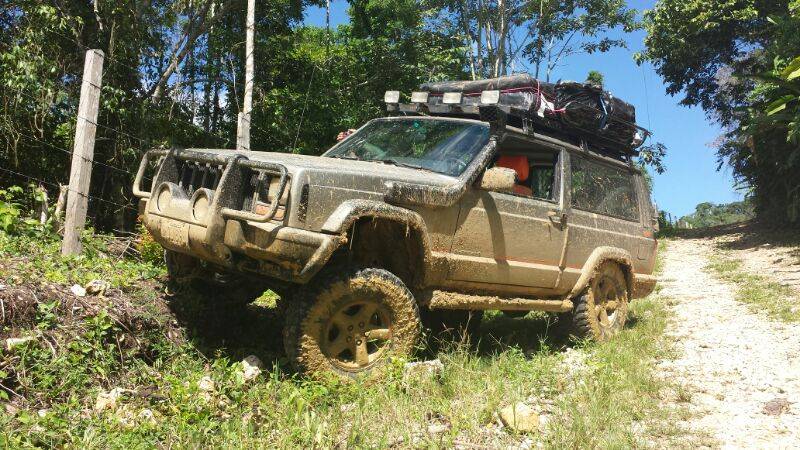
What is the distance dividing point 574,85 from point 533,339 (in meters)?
2.46

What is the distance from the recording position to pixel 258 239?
3.72 meters

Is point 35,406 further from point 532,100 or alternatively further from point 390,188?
point 532,100

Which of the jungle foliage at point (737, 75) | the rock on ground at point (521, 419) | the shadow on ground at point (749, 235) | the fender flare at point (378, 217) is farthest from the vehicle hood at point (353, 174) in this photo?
the jungle foliage at point (737, 75)

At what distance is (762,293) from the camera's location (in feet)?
28.4

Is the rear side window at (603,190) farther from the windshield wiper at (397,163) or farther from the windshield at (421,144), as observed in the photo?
the windshield wiper at (397,163)

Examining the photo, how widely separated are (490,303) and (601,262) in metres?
1.63

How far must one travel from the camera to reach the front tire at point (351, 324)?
153 inches

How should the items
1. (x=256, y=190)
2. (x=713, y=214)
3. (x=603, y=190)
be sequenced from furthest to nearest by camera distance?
(x=713, y=214) → (x=603, y=190) → (x=256, y=190)

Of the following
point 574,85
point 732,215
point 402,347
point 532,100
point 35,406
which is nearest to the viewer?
point 35,406

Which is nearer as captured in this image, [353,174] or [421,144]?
[353,174]

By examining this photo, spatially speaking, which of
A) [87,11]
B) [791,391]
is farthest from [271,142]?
[791,391]

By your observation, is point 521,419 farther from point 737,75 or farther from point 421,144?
point 737,75

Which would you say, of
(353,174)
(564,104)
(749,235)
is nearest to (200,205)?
(353,174)

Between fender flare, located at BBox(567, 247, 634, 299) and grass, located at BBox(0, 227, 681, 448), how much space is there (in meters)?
0.80
